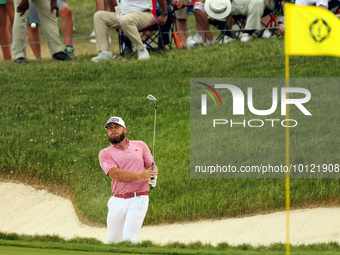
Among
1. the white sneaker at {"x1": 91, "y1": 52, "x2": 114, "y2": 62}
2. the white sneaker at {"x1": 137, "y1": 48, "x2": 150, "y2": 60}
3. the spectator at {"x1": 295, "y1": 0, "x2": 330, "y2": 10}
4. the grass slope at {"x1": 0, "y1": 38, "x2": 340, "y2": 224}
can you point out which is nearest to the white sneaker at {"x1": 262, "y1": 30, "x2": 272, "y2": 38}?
the grass slope at {"x1": 0, "y1": 38, "x2": 340, "y2": 224}

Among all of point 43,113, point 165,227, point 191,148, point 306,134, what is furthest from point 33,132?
point 306,134

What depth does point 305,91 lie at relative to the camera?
1437 centimetres

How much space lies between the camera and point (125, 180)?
28.5 feet

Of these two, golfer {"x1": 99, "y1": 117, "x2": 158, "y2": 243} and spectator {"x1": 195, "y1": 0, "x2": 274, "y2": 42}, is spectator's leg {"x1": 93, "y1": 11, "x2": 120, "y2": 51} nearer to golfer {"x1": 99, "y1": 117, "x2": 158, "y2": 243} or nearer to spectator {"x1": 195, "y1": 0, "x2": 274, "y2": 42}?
spectator {"x1": 195, "y1": 0, "x2": 274, "y2": 42}

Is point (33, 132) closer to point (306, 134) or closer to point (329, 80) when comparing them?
point (306, 134)

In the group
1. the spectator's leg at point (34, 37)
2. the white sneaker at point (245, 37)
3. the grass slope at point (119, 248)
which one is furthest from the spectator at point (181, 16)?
the grass slope at point (119, 248)

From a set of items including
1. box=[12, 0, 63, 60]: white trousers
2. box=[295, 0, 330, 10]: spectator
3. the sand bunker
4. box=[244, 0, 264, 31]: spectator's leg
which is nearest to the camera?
the sand bunker

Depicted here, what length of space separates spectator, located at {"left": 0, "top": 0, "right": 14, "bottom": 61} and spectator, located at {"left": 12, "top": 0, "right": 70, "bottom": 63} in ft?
2.04

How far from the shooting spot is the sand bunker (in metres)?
10.4

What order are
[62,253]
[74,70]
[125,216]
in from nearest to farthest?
1. [62,253]
2. [125,216]
3. [74,70]

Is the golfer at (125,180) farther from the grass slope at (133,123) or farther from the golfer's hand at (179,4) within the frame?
the golfer's hand at (179,4)

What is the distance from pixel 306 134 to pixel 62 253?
6023mm

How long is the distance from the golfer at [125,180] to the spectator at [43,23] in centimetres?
727

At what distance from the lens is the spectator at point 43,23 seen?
15461 millimetres
